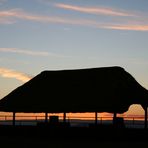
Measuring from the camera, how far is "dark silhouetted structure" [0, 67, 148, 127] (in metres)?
27.6

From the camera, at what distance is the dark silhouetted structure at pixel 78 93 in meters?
27.6

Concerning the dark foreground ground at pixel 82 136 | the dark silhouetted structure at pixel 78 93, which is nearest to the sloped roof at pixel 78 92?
the dark silhouetted structure at pixel 78 93

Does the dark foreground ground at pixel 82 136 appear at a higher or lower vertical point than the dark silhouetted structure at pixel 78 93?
lower

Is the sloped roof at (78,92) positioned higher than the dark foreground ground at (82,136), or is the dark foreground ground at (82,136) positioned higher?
the sloped roof at (78,92)

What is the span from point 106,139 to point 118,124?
139 centimetres

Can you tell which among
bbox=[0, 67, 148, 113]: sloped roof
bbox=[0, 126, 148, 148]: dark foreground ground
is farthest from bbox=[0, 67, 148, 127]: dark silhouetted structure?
bbox=[0, 126, 148, 148]: dark foreground ground

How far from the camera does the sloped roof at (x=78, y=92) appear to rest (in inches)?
1088

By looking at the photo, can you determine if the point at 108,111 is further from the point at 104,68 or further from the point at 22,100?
the point at 22,100

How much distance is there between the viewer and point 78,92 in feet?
98.0

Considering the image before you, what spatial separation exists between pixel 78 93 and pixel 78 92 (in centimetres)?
10

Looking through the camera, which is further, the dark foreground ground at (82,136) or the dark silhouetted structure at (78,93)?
the dark silhouetted structure at (78,93)

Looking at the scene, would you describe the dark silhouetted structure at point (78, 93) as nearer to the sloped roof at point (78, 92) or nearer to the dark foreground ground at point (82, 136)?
the sloped roof at point (78, 92)

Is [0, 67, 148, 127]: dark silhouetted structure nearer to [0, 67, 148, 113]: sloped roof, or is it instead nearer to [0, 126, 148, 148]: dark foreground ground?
[0, 67, 148, 113]: sloped roof

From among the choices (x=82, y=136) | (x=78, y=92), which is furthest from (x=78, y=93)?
(x=82, y=136)
